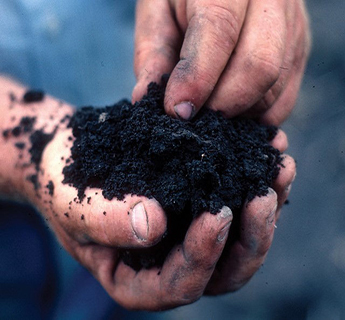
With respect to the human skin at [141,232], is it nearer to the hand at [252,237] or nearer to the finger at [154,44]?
the hand at [252,237]

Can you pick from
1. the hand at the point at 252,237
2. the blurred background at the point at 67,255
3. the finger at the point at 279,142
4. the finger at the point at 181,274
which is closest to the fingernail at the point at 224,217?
the finger at the point at 181,274

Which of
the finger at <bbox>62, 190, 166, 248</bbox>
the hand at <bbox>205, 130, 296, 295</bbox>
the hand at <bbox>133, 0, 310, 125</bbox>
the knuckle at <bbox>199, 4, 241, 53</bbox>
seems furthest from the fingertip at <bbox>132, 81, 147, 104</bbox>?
the hand at <bbox>205, 130, 296, 295</bbox>

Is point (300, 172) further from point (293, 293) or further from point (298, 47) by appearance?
point (298, 47)

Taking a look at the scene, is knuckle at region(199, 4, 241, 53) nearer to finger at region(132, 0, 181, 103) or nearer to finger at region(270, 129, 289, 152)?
finger at region(132, 0, 181, 103)

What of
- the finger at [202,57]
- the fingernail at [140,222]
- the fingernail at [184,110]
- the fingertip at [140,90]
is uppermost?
the finger at [202,57]

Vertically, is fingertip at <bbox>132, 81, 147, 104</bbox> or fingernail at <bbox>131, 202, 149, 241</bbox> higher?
fingertip at <bbox>132, 81, 147, 104</bbox>

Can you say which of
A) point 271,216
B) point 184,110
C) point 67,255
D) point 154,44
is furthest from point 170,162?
point 67,255

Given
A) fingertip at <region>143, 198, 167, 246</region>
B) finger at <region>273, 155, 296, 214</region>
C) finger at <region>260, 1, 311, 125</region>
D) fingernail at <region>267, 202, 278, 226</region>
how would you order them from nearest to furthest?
fingertip at <region>143, 198, 167, 246</region>
fingernail at <region>267, 202, 278, 226</region>
finger at <region>273, 155, 296, 214</region>
finger at <region>260, 1, 311, 125</region>
